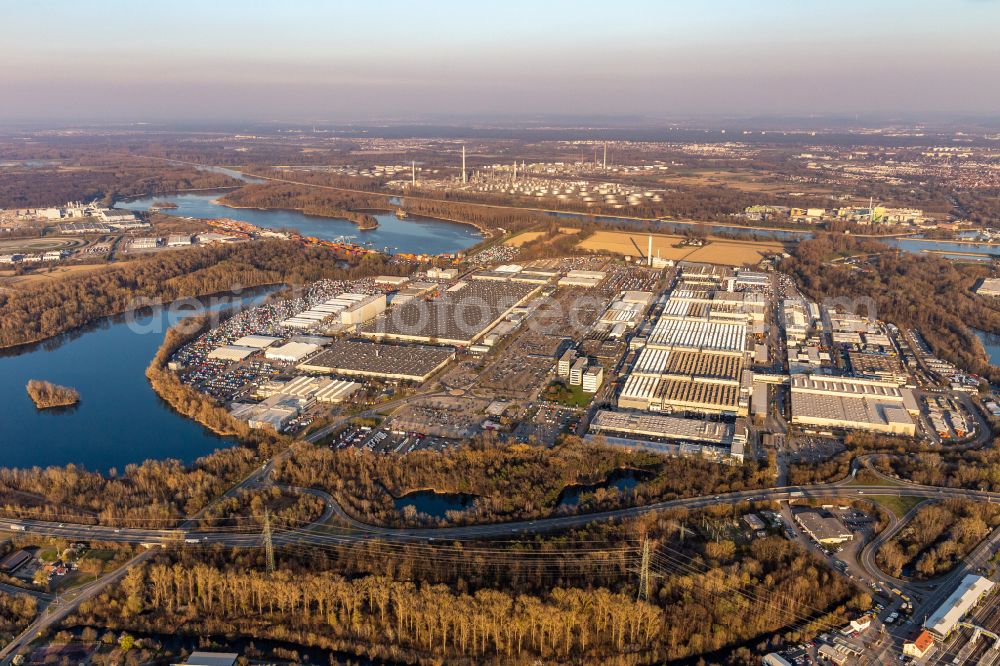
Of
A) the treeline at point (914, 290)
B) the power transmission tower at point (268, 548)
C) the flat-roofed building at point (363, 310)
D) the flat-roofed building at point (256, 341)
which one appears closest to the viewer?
the power transmission tower at point (268, 548)

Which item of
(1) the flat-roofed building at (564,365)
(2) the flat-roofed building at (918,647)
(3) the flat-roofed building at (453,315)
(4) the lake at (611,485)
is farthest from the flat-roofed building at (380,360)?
(2) the flat-roofed building at (918,647)

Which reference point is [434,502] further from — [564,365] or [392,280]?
[392,280]

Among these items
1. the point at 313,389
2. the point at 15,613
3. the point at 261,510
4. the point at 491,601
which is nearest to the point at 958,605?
the point at 491,601

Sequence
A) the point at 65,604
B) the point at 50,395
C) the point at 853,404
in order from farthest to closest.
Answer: the point at 50,395
the point at 853,404
the point at 65,604

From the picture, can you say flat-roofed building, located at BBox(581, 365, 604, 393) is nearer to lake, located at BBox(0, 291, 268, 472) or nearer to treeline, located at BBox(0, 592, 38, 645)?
lake, located at BBox(0, 291, 268, 472)

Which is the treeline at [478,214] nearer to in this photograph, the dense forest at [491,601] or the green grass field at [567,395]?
the green grass field at [567,395]

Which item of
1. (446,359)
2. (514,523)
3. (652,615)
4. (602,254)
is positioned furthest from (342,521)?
(602,254)

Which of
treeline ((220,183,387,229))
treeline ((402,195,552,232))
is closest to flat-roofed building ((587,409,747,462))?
treeline ((402,195,552,232))
